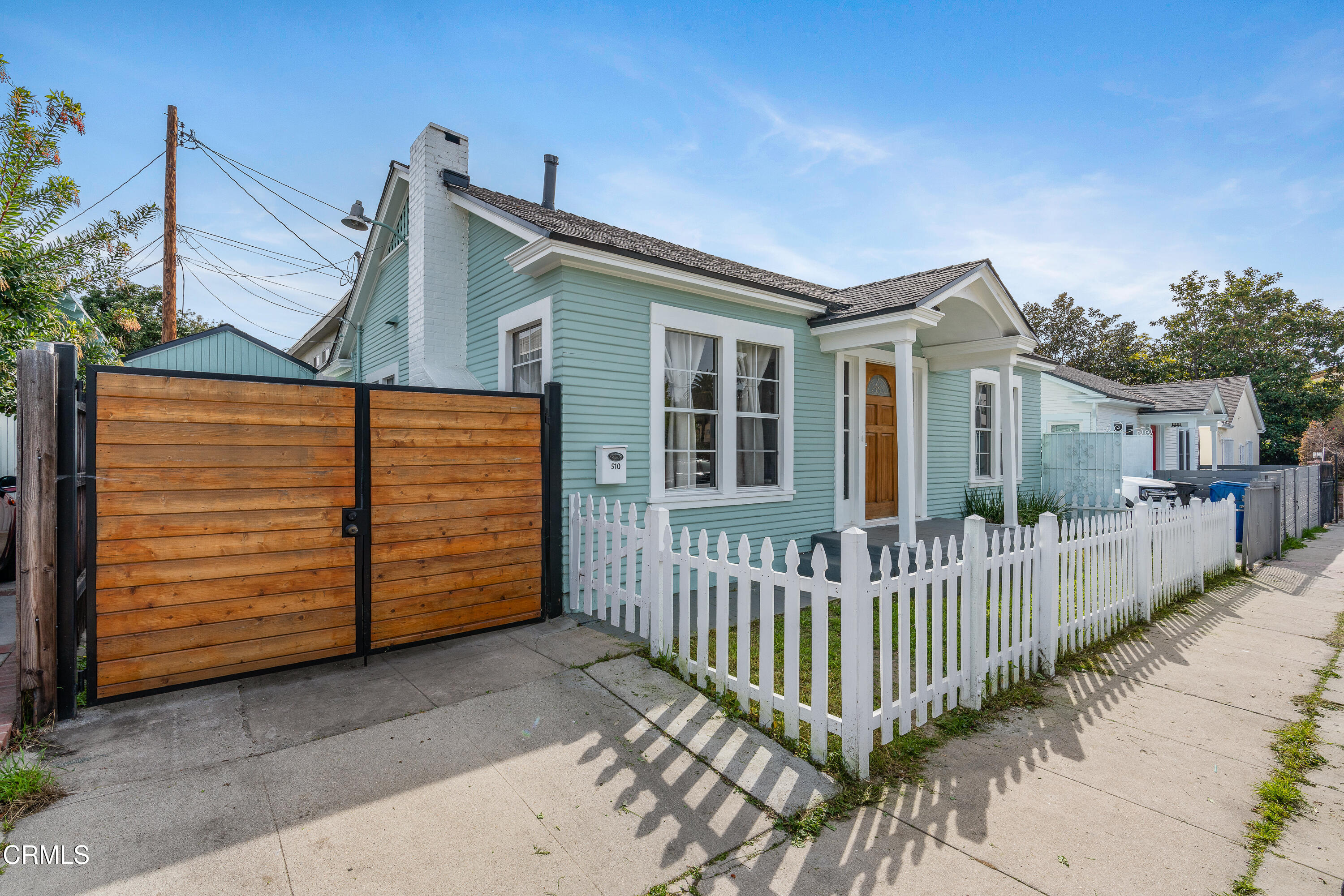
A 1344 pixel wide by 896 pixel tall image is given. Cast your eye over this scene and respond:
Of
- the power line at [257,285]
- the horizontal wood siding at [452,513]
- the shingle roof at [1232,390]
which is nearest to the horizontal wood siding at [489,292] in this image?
the horizontal wood siding at [452,513]

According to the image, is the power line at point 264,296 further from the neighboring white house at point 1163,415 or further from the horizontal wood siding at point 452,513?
the neighboring white house at point 1163,415

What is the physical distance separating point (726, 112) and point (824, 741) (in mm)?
8486

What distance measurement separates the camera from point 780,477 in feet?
24.0

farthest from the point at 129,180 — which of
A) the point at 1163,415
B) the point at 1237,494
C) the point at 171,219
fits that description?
the point at 1163,415

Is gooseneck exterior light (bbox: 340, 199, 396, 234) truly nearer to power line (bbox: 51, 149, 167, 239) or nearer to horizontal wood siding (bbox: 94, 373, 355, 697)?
power line (bbox: 51, 149, 167, 239)

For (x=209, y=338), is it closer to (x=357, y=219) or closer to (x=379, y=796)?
(x=357, y=219)

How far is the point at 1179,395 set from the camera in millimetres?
21016

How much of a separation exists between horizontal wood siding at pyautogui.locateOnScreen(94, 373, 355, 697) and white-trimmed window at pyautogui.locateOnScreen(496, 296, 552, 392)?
2118 mm

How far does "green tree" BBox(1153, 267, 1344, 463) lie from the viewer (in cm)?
2802

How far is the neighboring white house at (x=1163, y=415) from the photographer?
56.4 ft

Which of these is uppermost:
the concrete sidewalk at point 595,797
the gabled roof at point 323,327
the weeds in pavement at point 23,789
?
the gabled roof at point 323,327

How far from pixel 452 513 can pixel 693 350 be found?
130 inches

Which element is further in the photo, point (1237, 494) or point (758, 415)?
point (1237, 494)

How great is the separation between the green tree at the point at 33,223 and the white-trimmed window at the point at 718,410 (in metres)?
5.13
